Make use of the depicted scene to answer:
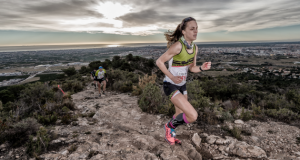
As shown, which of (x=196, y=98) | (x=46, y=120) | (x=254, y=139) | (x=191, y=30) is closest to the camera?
(x=191, y=30)

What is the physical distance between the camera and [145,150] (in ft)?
8.95

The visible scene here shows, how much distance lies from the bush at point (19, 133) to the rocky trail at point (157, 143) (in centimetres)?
46

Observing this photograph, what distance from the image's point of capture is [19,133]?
9.91ft

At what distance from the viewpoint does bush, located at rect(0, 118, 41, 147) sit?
9.37 feet

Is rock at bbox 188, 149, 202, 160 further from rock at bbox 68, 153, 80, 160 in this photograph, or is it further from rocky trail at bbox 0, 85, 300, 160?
rock at bbox 68, 153, 80, 160

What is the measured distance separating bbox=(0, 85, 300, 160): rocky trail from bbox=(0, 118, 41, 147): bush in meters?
0.46

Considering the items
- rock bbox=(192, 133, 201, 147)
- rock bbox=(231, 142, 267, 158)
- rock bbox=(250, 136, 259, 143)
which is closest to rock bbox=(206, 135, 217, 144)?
rock bbox=(192, 133, 201, 147)

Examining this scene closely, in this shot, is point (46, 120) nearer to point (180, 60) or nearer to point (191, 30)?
point (180, 60)

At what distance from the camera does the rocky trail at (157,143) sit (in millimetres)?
2574

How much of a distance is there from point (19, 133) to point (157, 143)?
3008mm

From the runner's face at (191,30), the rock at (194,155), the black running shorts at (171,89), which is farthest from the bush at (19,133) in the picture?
the runner's face at (191,30)

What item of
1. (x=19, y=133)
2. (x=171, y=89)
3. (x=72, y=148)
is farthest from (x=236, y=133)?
(x=19, y=133)

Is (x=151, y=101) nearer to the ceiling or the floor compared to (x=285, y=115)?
nearer to the ceiling

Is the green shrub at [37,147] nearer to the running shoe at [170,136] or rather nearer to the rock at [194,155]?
the running shoe at [170,136]
